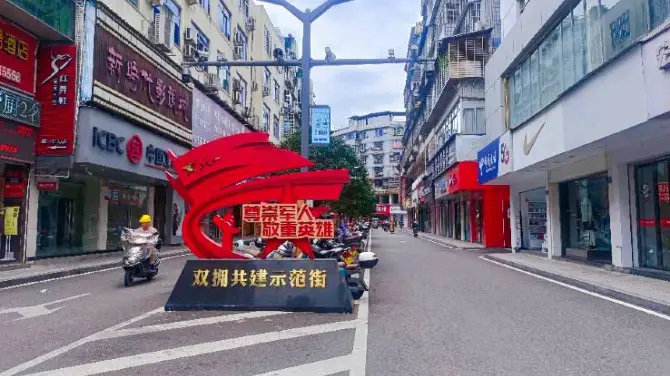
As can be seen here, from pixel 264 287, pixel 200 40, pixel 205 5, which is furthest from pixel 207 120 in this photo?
pixel 264 287

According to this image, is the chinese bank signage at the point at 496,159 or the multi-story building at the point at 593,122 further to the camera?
the chinese bank signage at the point at 496,159

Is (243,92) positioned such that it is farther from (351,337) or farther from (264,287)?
(351,337)

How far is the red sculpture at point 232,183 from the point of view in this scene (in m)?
8.45

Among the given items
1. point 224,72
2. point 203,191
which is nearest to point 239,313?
point 203,191

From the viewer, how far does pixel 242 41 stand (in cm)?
3581

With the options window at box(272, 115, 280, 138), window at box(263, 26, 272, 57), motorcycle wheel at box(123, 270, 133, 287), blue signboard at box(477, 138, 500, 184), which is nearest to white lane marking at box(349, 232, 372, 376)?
motorcycle wheel at box(123, 270, 133, 287)

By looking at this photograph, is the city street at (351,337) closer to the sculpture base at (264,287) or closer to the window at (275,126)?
the sculpture base at (264,287)

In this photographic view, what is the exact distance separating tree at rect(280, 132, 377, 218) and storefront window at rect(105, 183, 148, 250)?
8.07 meters

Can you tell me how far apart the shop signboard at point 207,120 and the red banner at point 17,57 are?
10991mm

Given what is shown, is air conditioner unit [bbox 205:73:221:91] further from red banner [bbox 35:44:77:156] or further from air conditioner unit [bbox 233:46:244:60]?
red banner [bbox 35:44:77:156]

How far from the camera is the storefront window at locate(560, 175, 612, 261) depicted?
14797mm


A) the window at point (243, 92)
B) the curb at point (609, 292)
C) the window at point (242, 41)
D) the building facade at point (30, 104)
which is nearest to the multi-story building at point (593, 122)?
the curb at point (609, 292)

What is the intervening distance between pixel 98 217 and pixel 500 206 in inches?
730

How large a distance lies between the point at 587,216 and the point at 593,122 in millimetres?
5508
